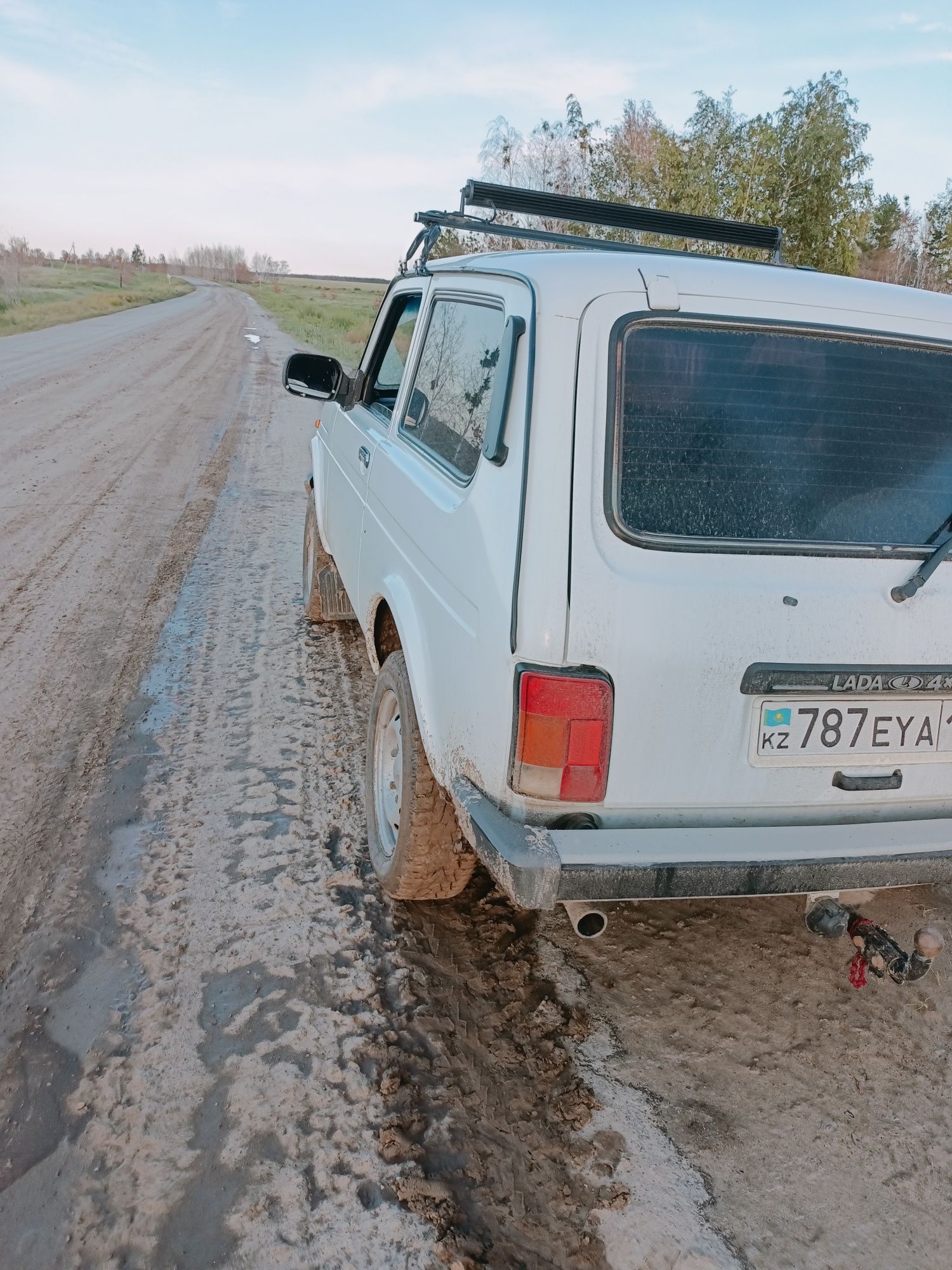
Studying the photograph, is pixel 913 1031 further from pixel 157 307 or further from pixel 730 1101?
pixel 157 307

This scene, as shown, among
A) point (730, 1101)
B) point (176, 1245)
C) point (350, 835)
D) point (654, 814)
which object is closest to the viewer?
point (176, 1245)

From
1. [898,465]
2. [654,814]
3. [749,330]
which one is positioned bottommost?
[654,814]

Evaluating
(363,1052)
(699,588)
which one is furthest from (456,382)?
(363,1052)

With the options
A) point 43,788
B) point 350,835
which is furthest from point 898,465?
point 43,788

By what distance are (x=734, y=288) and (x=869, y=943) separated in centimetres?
168

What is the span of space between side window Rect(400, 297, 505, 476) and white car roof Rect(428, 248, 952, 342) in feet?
0.69

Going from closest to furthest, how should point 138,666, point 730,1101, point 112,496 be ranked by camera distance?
point 730,1101, point 138,666, point 112,496

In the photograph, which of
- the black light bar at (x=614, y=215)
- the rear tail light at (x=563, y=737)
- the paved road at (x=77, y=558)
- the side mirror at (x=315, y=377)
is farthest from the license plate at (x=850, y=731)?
the side mirror at (x=315, y=377)

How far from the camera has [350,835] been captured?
11.0ft

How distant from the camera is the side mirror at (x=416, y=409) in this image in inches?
124

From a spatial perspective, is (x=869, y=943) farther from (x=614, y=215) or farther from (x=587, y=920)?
(x=614, y=215)

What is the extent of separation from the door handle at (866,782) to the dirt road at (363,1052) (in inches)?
31.4

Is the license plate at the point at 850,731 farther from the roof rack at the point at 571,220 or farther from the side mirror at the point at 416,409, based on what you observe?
the roof rack at the point at 571,220

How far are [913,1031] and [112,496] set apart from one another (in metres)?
7.30
